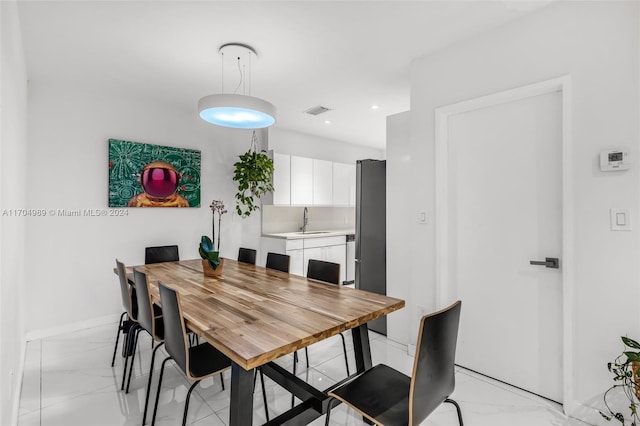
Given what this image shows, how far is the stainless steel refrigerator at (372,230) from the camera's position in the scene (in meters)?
3.39

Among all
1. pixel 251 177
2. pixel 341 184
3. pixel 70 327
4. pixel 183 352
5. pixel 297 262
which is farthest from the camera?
pixel 341 184

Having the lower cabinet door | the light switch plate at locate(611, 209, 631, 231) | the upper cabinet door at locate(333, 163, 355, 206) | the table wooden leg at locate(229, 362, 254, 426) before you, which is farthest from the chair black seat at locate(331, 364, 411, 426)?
the upper cabinet door at locate(333, 163, 355, 206)

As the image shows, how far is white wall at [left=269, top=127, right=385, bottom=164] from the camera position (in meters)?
5.16

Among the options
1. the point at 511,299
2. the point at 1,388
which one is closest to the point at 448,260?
the point at 511,299

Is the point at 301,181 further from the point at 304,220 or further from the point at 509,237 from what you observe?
the point at 509,237

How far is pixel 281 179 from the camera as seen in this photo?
16.2 ft

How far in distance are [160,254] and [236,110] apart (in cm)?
198

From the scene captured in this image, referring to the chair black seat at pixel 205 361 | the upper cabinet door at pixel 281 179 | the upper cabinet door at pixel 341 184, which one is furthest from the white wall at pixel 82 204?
the upper cabinet door at pixel 341 184

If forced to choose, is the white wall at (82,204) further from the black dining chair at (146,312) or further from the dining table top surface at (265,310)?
the black dining chair at (146,312)

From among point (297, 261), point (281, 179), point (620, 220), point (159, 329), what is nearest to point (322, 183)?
point (281, 179)

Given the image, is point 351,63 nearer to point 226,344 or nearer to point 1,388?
point 226,344

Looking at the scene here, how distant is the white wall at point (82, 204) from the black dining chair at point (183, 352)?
232cm

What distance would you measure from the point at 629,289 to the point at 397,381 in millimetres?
1423

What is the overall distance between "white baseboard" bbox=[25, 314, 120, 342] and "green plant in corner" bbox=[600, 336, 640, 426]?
14.2ft
